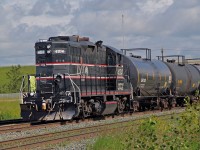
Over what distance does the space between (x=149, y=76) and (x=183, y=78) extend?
6357 millimetres

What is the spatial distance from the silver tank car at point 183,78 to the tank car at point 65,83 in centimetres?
1039

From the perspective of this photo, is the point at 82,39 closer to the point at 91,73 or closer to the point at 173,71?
the point at 91,73

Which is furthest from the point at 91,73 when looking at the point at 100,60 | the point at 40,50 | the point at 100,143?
the point at 100,143

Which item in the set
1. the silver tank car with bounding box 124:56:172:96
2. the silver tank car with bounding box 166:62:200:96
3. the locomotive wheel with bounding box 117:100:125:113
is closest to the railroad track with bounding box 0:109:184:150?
the locomotive wheel with bounding box 117:100:125:113

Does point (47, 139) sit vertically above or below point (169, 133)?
below

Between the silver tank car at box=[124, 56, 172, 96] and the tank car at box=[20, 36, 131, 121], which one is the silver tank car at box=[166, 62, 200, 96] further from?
the tank car at box=[20, 36, 131, 121]

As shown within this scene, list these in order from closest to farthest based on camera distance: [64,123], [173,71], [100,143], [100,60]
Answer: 1. [100,143]
2. [64,123]
3. [100,60]
4. [173,71]

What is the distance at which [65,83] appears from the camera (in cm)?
2064

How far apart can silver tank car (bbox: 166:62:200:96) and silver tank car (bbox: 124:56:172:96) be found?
77cm

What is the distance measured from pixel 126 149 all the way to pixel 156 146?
1.45m

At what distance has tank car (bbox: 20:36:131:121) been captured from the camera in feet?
66.7

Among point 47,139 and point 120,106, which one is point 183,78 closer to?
point 120,106

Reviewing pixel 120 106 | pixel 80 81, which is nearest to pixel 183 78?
pixel 120 106

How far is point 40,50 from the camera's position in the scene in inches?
834
